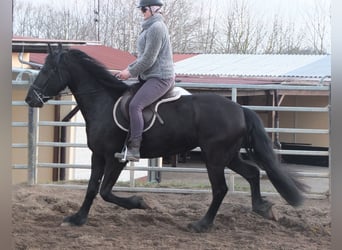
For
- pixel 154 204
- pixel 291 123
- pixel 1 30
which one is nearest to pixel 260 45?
pixel 291 123

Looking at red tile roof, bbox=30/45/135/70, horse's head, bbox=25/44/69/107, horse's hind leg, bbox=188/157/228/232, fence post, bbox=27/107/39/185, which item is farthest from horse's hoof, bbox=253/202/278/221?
red tile roof, bbox=30/45/135/70

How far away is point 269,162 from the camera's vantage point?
4.88 meters

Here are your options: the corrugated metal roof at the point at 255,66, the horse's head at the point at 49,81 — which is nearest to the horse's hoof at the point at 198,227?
the horse's head at the point at 49,81

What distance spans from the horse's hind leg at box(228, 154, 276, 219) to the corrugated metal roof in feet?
38.0

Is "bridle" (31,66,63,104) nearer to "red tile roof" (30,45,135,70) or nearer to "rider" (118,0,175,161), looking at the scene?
"rider" (118,0,175,161)

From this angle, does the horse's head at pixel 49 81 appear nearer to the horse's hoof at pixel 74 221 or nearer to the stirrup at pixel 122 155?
the stirrup at pixel 122 155

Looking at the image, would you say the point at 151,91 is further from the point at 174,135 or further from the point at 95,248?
the point at 95,248

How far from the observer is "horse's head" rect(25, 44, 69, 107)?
4.96m

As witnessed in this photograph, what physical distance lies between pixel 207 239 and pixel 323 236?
1.09 m

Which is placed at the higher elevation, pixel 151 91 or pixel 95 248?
pixel 151 91

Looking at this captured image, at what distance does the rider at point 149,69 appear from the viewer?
15.1ft

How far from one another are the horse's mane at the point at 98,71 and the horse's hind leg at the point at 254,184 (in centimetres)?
145

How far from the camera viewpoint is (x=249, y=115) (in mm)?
4984

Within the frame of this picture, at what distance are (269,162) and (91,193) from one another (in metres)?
1.80
